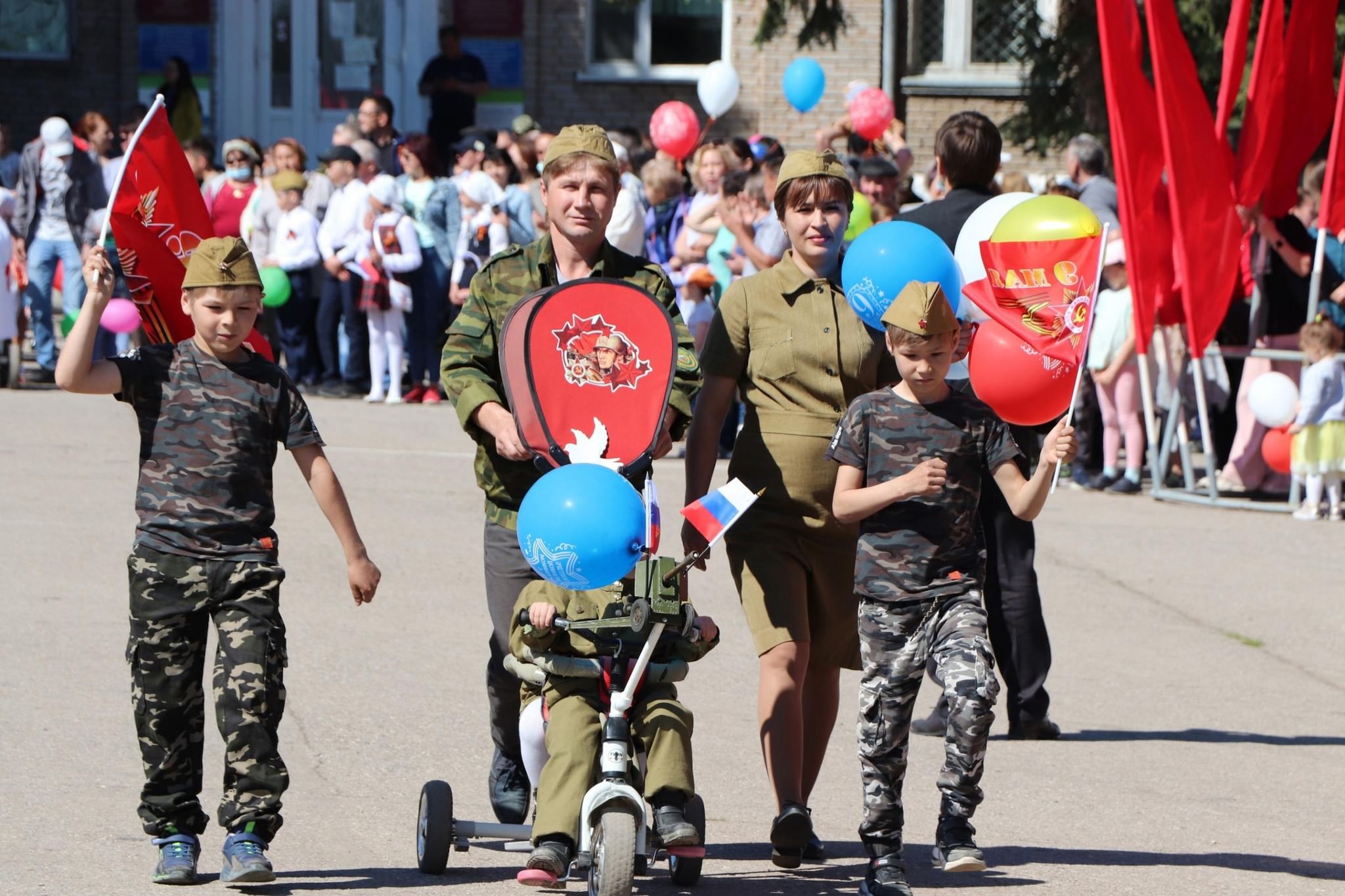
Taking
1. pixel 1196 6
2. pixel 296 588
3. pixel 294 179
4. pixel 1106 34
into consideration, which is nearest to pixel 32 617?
pixel 296 588

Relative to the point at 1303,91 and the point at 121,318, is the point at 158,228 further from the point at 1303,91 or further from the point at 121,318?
the point at 1303,91

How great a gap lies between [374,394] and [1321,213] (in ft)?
23.8

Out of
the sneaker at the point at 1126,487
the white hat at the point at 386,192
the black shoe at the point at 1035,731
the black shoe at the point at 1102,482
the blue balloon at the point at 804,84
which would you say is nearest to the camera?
the black shoe at the point at 1035,731

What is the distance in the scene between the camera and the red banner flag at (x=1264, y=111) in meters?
11.9

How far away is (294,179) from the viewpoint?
51.7 ft

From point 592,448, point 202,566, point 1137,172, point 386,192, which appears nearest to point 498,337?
point 592,448

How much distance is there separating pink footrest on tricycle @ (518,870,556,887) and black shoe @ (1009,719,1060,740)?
9.42ft

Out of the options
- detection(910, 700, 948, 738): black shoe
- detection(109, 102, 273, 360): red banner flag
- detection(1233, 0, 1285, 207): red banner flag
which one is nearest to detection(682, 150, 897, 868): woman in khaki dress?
detection(109, 102, 273, 360): red banner flag

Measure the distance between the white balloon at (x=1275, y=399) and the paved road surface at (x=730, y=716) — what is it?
63cm

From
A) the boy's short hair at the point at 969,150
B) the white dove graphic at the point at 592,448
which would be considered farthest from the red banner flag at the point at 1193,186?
the white dove graphic at the point at 592,448

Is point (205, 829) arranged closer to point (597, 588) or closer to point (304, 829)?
point (304, 829)

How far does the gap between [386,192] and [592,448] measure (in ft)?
34.5

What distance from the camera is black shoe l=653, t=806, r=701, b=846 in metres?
4.91

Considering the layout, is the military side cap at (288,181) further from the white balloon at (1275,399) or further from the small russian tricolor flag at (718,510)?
the small russian tricolor flag at (718,510)
